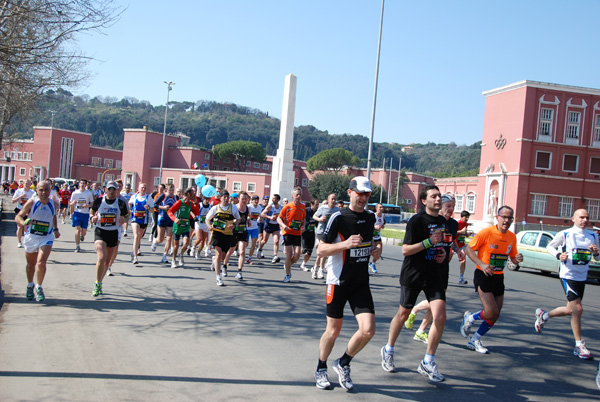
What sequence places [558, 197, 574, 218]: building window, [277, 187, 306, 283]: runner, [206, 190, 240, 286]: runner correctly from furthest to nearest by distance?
[558, 197, 574, 218]: building window, [277, 187, 306, 283]: runner, [206, 190, 240, 286]: runner

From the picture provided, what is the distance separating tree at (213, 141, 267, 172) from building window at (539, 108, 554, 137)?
56022mm

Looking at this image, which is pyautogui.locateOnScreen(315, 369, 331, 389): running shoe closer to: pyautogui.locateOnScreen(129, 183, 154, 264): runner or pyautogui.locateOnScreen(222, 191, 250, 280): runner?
pyautogui.locateOnScreen(222, 191, 250, 280): runner

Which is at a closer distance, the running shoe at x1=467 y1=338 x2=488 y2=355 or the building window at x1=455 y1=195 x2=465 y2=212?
the running shoe at x1=467 y1=338 x2=488 y2=355

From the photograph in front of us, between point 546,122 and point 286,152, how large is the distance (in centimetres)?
2709

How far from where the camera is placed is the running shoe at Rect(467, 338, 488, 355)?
258 inches

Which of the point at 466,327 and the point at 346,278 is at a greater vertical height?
the point at 346,278

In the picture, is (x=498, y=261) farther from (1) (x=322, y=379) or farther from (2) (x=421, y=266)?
(1) (x=322, y=379)

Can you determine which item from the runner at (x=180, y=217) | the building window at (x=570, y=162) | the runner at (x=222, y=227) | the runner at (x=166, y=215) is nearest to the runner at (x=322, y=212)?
the runner at (x=222, y=227)

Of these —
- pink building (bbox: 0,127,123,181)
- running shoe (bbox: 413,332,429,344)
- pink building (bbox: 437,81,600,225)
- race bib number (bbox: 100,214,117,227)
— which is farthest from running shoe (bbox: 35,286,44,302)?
pink building (bbox: 0,127,123,181)

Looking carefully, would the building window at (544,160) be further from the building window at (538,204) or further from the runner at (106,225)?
the runner at (106,225)

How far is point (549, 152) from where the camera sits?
45.8 meters

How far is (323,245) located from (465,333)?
338cm

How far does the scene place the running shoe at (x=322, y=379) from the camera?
4.88 metres

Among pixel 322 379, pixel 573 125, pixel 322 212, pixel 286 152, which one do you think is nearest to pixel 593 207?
pixel 573 125
